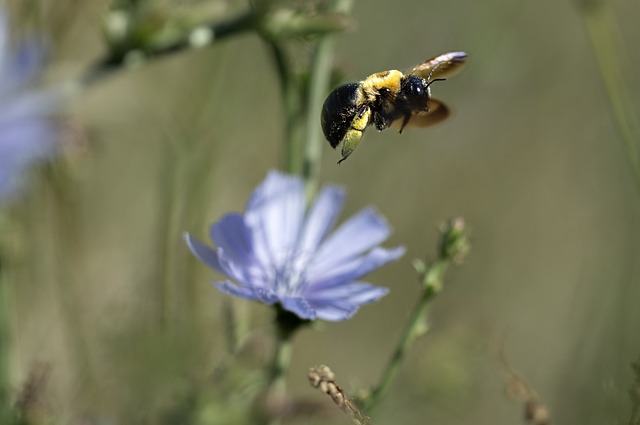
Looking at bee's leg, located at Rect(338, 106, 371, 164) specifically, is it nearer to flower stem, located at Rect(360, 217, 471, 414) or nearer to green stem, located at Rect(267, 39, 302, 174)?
flower stem, located at Rect(360, 217, 471, 414)

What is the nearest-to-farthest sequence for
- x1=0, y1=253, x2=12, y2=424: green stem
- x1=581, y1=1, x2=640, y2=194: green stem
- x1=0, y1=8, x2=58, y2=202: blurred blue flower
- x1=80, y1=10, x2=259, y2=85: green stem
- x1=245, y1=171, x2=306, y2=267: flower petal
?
x1=245, y1=171, x2=306, y2=267: flower petal → x1=80, y1=10, x2=259, y2=85: green stem → x1=0, y1=253, x2=12, y2=424: green stem → x1=581, y1=1, x2=640, y2=194: green stem → x1=0, y1=8, x2=58, y2=202: blurred blue flower

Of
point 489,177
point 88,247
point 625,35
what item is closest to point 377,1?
point 489,177

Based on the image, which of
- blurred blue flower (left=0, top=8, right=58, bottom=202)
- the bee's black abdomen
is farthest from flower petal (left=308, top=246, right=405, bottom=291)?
blurred blue flower (left=0, top=8, right=58, bottom=202)

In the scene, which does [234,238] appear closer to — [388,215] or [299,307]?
[299,307]

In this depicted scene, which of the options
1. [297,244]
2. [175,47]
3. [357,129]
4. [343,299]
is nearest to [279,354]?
[343,299]

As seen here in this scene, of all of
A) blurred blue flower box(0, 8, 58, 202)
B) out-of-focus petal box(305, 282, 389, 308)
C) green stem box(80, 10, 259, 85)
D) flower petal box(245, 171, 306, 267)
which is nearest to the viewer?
out-of-focus petal box(305, 282, 389, 308)

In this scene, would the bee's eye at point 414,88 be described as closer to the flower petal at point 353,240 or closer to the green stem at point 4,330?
the flower petal at point 353,240
